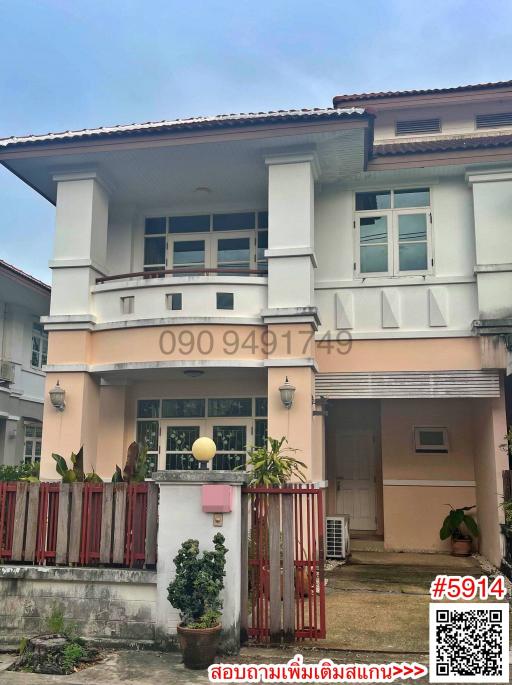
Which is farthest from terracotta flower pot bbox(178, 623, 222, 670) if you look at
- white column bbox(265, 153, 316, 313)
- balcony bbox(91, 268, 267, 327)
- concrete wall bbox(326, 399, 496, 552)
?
concrete wall bbox(326, 399, 496, 552)

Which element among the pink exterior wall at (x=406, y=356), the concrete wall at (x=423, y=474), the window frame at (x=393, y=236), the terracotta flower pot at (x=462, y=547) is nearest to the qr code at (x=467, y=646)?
the pink exterior wall at (x=406, y=356)

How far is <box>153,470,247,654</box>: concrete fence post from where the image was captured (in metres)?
6.22

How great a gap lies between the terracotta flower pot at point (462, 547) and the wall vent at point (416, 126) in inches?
329

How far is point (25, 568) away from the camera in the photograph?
21.7ft

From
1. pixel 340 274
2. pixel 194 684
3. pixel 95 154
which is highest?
pixel 95 154

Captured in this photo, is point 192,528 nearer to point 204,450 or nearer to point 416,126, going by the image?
point 204,450

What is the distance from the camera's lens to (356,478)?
13008 mm

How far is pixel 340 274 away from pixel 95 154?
14.7 feet

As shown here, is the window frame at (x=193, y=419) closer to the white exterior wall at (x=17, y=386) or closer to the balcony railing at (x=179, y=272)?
the balcony railing at (x=179, y=272)

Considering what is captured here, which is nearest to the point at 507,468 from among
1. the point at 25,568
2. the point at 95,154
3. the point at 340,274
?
the point at 340,274

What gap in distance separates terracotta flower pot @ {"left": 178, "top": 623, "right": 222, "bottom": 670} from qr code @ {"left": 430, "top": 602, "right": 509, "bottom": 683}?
76.6 inches

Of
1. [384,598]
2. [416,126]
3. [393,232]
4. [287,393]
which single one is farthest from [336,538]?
[416,126]

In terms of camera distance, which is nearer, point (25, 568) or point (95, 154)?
point (25, 568)

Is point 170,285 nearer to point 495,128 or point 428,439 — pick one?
point 428,439
